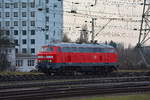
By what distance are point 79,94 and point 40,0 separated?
7362cm

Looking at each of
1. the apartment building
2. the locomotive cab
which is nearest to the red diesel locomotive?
the locomotive cab

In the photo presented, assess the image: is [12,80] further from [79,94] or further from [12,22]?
[12,22]

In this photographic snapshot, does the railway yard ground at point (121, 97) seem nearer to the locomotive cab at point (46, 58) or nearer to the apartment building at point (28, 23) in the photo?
the locomotive cab at point (46, 58)

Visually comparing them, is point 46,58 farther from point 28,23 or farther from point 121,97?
point 28,23

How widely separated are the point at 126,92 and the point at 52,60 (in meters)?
12.9

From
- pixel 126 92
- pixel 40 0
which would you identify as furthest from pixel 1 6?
pixel 126 92

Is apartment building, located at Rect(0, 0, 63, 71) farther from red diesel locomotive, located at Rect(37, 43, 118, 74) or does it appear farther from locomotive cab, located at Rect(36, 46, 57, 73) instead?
locomotive cab, located at Rect(36, 46, 57, 73)

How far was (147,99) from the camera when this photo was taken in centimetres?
1833

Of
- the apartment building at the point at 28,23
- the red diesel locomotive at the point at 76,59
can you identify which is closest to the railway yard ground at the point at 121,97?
the red diesel locomotive at the point at 76,59

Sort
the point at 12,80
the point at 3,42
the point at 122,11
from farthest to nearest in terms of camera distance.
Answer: the point at 3,42, the point at 122,11, the point at 12,80

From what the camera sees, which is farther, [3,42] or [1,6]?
[1,6]

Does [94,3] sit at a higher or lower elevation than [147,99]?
higher

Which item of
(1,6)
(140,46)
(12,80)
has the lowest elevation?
(12,80)

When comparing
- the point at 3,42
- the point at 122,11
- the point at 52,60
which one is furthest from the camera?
the point at 3,42
